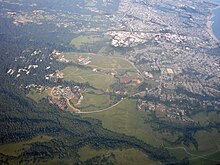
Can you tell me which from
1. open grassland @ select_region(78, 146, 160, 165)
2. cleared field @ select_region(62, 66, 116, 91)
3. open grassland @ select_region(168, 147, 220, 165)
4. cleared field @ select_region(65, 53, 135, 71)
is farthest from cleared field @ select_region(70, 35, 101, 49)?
open grassland @ select_region(168, 147, 220, 165)

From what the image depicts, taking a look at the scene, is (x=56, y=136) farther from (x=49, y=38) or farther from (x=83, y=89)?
(x=49, y=38)

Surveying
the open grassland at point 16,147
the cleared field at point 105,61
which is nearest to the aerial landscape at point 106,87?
the open grassland at point 16,147

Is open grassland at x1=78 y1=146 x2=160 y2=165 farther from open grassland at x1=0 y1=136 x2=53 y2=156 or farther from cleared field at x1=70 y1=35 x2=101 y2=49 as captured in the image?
cleared field at x1=70 y1=35 x2=101 y2=49

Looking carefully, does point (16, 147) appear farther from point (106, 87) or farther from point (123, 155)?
point (106, 87)

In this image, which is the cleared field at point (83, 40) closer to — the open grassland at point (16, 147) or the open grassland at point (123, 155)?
the open grassland at point (16, 147)

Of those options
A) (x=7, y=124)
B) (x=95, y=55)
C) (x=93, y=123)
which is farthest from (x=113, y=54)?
(x=7, y=124)

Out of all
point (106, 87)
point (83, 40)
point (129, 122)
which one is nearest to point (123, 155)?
point (129, 122)
